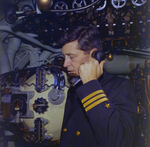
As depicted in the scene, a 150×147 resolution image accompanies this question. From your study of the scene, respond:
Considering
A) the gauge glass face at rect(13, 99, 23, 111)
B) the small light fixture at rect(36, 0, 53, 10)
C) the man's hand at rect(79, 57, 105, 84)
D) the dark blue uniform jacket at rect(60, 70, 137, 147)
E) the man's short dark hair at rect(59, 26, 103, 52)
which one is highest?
the small light fixture at rect(36, 0, 53, 10)

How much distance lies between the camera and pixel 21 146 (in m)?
2.24

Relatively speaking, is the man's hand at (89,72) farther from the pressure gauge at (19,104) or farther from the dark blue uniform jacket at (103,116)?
the pressure gauge at (19,104)

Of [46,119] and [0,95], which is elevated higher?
[0,95]

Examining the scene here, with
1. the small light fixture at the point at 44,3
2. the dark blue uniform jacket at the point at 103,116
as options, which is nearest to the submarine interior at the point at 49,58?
the small light fixture at the point at 44,3

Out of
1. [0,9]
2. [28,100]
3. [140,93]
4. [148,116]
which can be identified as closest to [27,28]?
A: [0,9]

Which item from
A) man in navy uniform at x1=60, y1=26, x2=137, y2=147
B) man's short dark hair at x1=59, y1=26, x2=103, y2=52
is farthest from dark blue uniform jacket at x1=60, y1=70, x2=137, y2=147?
man's short dark hair at x1=59, y1=26, x2=103, y2=52

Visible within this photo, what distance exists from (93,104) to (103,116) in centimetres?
9

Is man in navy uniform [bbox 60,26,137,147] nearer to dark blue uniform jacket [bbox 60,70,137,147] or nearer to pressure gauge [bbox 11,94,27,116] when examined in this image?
dark blue uniform jacket [bbox 60,70,137,147]

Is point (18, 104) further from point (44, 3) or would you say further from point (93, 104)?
point (93, 104)

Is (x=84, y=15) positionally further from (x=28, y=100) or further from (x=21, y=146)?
(x=21, y=146)

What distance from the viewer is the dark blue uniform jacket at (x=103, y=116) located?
86 cm

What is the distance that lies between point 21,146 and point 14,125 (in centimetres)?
42

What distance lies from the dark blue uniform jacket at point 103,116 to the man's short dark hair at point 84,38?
0.32 m

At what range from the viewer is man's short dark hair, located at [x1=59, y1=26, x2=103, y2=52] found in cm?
134
